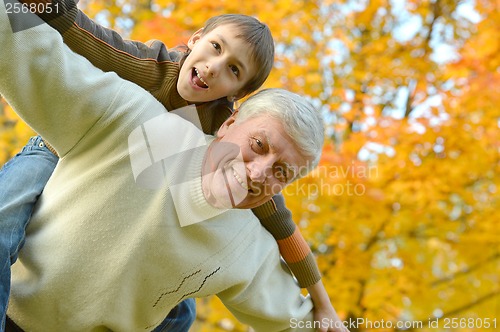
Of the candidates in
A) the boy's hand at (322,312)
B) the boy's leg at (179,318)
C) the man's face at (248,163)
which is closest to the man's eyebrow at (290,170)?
the man's face at (248,163)

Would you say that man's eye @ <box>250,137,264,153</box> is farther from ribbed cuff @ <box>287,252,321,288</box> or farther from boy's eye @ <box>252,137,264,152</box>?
ribbed cuff @ <box>287,252,321,288</box>

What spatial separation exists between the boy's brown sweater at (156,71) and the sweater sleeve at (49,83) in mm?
98

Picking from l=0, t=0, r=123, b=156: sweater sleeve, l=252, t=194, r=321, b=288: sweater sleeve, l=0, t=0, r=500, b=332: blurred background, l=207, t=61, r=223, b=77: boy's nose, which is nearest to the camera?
l=0, t=0, r=123, b=156: sweater sleeve

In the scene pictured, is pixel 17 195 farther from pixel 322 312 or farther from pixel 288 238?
pixel 322 312

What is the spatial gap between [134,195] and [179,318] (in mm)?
660

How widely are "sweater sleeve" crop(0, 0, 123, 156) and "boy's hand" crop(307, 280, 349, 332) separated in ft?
3.36

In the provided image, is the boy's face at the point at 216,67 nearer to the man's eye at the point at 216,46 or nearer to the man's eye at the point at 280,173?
the man's eye at the point at 216,46

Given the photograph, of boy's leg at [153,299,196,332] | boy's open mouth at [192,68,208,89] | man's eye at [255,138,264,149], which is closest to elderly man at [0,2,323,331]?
man's eye at [255,138,264,149]

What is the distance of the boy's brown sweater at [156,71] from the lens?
1.55 m

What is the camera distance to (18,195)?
1.64m

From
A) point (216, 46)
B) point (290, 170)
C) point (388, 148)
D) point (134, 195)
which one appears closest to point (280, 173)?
point (290, 170)

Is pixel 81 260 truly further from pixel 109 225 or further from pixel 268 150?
pixel 268 150

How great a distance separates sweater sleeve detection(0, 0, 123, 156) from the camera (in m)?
1.35

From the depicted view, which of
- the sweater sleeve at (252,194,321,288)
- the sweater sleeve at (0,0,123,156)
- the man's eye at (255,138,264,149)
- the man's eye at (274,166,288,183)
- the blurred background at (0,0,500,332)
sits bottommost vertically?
the blurred background at (0,0,500,332)
